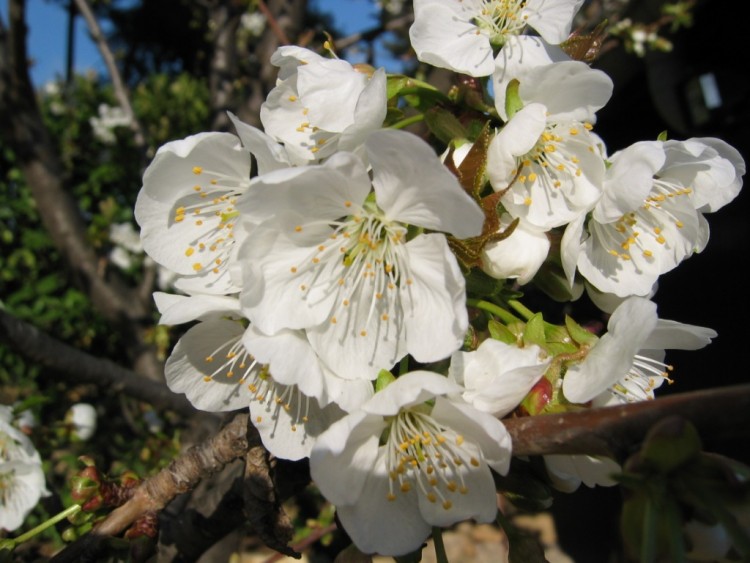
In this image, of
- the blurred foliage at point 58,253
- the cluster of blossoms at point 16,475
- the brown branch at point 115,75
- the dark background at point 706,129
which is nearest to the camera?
the cluster of blossoms at point 16,475

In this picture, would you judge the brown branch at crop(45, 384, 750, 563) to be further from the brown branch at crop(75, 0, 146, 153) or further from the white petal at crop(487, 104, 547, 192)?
the brown branch at crop(75, 0, 146, 153)

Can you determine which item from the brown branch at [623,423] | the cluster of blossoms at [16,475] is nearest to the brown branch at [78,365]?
the cluster of blossoms at [16,475]

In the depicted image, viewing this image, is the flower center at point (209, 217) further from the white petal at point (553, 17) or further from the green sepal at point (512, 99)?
the white petal at point (553, 17)

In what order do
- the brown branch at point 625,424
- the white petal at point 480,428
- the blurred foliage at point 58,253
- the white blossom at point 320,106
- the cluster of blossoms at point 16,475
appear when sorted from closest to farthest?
the brown branch at point 625,424 < the white petal at point 480,428 < the white blossom at point 320,106 < the cluster of blossoms at point 16,475 < the blurred foliage at point 58,253

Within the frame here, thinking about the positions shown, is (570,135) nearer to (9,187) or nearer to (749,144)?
(749,144)

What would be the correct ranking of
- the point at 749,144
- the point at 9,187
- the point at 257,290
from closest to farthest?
the point at 257,290 → the point at 749,144 → the point at 9,187

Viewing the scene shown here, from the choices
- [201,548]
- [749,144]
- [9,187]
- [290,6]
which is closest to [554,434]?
[201,548]

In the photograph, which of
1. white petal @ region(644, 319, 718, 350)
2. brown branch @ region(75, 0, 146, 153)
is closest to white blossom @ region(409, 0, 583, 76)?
white petal @ region(644, 319, 718, 350)
